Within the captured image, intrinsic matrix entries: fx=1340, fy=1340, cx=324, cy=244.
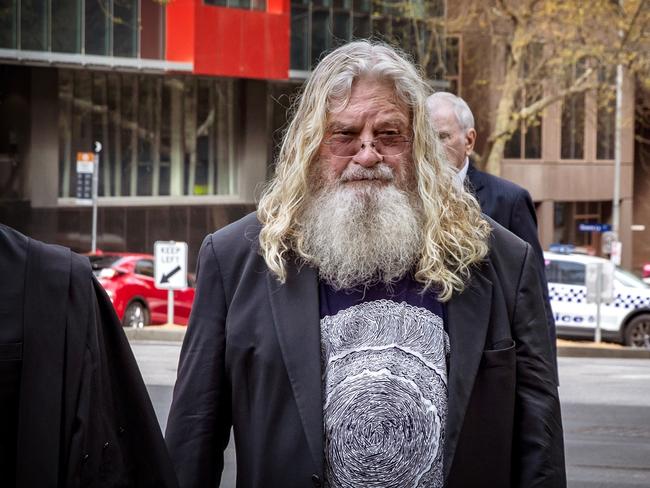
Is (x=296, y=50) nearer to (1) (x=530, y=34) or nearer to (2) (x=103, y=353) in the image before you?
(1) (x=530, y=34)

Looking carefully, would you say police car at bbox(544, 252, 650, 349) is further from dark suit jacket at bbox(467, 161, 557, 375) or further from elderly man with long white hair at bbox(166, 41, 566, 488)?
elderly man with long white hair at bbox(166, 41, 566, 488)

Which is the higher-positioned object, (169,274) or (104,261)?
(104,261)

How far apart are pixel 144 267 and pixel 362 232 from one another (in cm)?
2048

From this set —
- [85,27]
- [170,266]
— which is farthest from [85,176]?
[170,266]

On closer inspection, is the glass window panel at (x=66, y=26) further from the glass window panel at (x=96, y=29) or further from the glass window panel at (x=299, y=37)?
the glass window panel at (x=299, y=37)

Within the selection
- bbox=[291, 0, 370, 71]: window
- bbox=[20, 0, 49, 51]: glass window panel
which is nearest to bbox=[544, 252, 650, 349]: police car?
bbox=[20, 0, 49, 51]: glass window panel

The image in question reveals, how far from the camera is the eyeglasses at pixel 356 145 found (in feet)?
11.3

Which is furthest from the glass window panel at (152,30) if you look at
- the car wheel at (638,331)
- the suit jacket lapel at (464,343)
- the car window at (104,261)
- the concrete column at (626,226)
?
the suit jacket lapel at (464,343)

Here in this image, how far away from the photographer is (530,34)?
29.1m

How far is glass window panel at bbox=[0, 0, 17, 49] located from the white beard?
2885cm

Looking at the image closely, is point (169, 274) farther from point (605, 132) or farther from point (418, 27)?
point (605, 132)

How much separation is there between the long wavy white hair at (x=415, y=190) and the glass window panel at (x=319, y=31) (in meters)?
34.3

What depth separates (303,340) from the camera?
10.8 feet

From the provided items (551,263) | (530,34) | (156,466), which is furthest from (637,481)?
(530,34)
